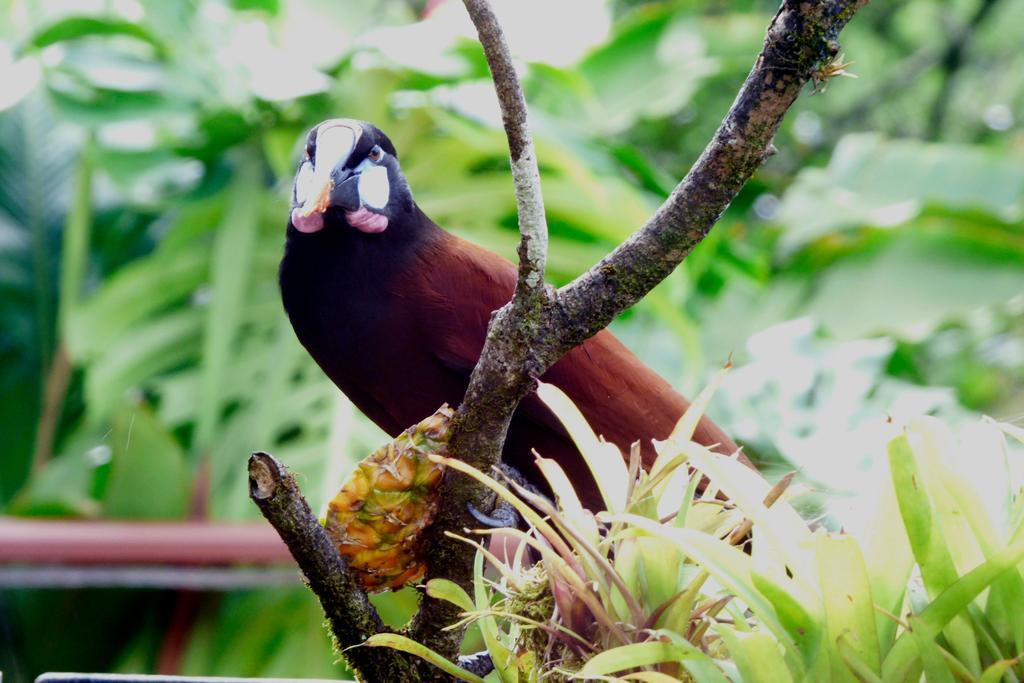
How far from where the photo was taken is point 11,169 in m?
3.60

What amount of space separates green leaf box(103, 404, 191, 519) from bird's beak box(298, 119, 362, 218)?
1.38 m

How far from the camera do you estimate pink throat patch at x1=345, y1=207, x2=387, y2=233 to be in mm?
1256

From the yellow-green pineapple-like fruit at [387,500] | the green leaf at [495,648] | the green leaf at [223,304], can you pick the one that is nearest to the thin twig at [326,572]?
the yellow-green pineapple-like fruit at [387,500]

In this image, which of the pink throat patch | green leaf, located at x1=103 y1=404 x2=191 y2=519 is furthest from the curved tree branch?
green leaf, located at x1=103 y1=404 x2=191 y2=519

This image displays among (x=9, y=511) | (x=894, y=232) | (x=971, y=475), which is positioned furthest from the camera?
(x=894, y=232)

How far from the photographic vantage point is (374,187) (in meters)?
1.28

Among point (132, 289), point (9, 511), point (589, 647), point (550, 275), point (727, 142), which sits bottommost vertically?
point (9, 511)

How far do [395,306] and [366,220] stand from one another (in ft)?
0.35

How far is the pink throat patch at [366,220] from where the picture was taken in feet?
4.12

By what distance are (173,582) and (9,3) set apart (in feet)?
8.29

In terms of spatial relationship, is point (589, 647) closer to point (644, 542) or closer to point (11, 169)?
point (644, 542)

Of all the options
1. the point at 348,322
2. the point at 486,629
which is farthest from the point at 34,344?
the point at 486,629

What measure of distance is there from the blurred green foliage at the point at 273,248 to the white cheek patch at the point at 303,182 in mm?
930

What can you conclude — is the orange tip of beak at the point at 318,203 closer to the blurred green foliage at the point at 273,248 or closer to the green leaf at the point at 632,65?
the blurred green foliage at the point at 273,248
